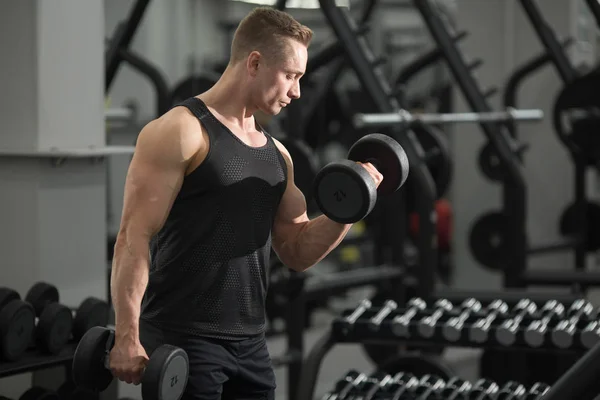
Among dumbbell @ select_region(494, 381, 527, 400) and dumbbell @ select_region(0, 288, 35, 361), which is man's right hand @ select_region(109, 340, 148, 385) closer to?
dumbbell @ select_region(0, 288, 35, 361)

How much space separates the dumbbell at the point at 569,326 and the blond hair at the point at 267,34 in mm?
1193

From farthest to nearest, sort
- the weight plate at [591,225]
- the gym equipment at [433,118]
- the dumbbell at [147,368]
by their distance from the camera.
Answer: the weight plate at [591,225] → the gym equipment at [433,118] → the dumbbell at [147,368]

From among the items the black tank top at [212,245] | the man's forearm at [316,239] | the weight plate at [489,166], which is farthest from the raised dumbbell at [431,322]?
the weight plate at [489,166]

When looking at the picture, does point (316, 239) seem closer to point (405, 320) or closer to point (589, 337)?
point (405, 320)

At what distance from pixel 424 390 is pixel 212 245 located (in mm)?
1089

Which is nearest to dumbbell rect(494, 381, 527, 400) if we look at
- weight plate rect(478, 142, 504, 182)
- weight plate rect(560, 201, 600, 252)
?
weight plate rect(478, 142, 504, 182)

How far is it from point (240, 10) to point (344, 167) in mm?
6735

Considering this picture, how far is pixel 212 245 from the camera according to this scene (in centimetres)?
198

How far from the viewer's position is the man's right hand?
6.26 feet

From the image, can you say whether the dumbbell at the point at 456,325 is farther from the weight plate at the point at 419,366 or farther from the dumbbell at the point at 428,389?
the weight plate at the point at 419,366

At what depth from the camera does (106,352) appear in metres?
1.96

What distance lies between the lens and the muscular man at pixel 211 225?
6.28 ft

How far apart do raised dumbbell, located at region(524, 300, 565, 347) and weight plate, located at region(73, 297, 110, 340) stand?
1133mm

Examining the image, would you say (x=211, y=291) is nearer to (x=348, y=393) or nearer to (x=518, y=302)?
(x=348, y=393)
